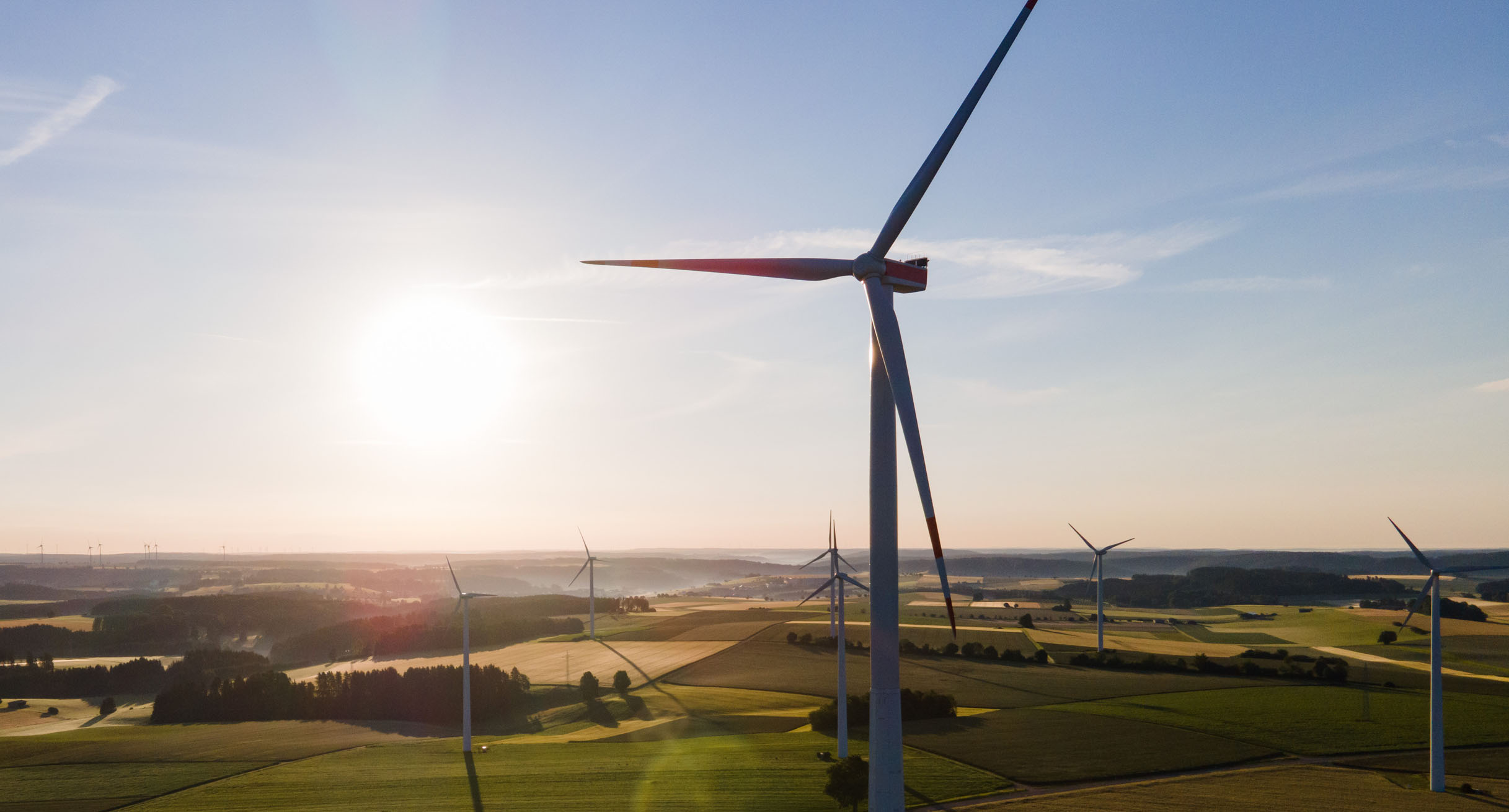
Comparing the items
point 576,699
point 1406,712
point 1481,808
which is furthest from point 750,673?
point 1481,808

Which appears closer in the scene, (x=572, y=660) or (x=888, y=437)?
(x=888, y=437)

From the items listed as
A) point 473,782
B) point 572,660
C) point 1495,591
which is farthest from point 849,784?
point 1495,591

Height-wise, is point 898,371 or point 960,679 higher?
point 898,371

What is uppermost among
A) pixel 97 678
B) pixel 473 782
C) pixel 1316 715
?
pixel 1316 715

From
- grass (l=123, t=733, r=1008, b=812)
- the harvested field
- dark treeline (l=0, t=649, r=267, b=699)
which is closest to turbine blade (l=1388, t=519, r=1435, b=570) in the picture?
grass (l=123, t=733, r=1008, b=812)

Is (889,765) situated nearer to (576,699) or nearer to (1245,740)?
(1245,740)

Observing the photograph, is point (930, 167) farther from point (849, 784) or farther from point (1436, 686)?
point (1436, 686)

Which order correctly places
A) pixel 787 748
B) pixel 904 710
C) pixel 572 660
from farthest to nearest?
1. pixel 572 660
2. pixel 904 710
3. pixel 787 748
